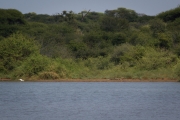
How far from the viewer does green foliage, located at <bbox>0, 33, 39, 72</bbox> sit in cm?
4116

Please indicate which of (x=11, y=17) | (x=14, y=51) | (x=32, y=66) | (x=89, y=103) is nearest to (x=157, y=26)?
(x=11, y=17)

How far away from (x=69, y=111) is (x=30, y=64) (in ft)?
61.5

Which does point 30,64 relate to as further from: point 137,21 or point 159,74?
point 137,21

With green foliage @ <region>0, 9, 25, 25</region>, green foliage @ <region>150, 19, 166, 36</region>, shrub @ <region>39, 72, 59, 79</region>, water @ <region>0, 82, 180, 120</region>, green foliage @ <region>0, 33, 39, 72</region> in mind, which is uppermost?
green foliage @ <region>0, 9, 25, 25</region>

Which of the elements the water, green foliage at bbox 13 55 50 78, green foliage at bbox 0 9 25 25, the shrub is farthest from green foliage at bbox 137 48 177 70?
green foliage at bbox 0 9 25 25

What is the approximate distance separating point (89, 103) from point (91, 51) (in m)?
26.9

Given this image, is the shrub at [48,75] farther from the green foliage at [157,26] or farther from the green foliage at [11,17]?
the green foliage at [11,17]

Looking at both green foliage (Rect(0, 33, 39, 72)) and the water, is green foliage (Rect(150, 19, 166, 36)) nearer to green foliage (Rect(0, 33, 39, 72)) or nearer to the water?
green foliage (Rect(0, 33, 39, 72))

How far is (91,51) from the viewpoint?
5038 cm

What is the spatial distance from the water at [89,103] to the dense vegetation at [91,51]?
732 cm

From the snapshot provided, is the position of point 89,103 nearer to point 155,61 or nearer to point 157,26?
point 155,61

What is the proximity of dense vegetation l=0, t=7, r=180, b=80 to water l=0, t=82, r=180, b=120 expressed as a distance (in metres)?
7.32

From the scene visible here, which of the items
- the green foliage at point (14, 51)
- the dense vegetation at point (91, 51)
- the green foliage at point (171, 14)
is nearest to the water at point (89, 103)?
the dense vegetation at point (91, 51)

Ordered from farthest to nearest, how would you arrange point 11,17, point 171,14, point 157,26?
point 171,14 < point 11,17 < point 157,26
